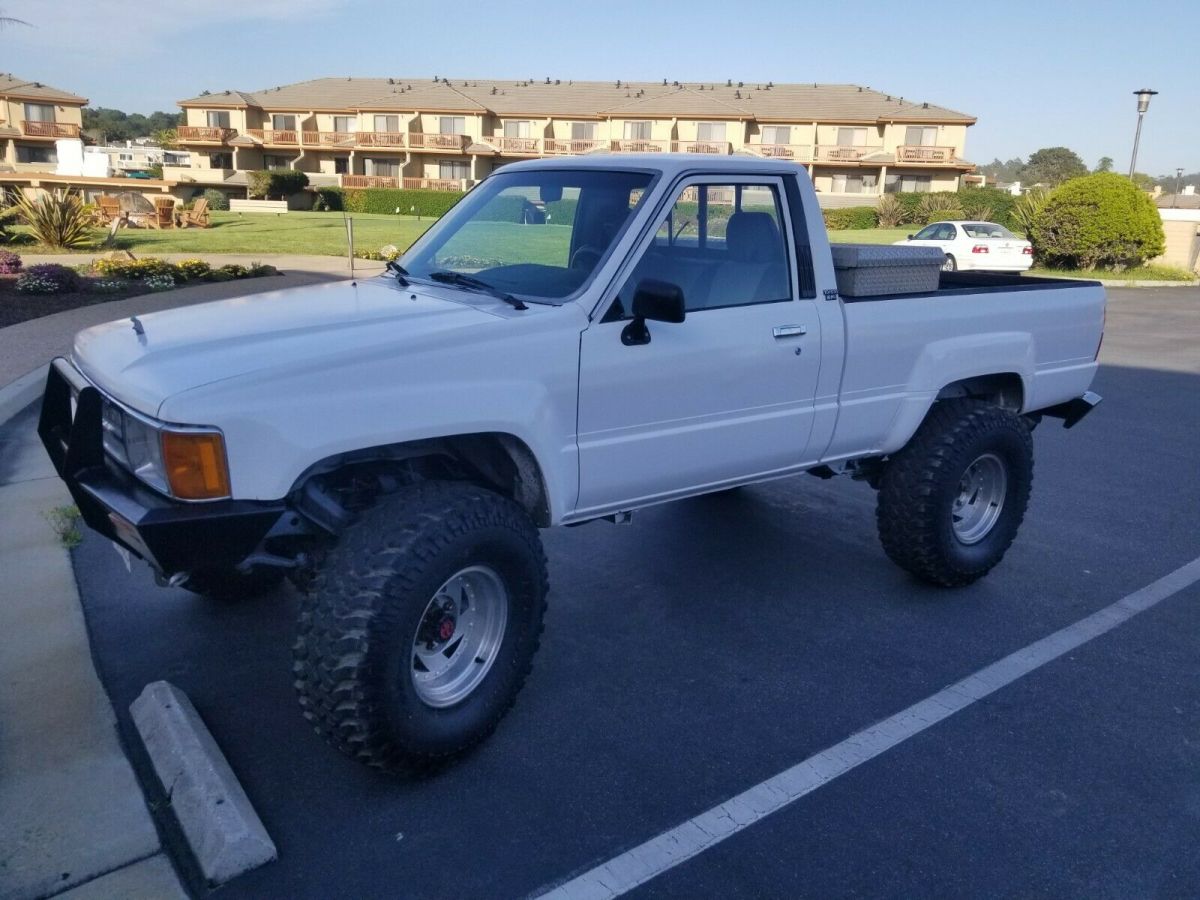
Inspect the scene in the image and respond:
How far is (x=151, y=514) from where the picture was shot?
2969mm

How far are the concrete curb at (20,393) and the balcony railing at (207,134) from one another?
213ft

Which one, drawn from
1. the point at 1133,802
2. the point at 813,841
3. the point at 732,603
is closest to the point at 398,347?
the point at 813,841

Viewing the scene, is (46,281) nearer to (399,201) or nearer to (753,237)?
(753,237)

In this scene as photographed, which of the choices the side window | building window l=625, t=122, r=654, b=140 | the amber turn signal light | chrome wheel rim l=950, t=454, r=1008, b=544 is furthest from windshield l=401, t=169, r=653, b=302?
building window l=625, t=122, r=654, b=140

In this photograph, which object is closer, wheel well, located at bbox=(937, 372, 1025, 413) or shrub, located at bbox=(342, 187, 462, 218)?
wheel well, located at bbox=(937, 372, 1025, 413)

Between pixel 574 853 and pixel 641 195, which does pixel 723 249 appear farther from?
pixel 574 853

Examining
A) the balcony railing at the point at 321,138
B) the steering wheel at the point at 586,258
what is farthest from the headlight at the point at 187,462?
the balcony railing at the point at 321,138

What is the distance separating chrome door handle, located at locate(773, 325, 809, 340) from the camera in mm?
4266

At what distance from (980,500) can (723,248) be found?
7.43 ft

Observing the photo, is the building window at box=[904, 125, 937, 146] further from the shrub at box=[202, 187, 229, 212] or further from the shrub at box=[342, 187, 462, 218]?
the shrub at box=[202, 187, 229, 212]

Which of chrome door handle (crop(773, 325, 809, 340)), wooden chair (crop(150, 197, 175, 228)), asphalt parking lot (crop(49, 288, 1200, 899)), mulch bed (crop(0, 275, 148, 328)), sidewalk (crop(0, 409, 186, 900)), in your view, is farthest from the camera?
wooden chair (crop(150, 197, 175, 228))

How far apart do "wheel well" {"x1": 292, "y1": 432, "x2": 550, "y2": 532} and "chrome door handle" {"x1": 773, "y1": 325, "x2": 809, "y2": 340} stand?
4.31 feet

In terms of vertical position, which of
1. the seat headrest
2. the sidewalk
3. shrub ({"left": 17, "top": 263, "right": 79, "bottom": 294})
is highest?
the seat headrest

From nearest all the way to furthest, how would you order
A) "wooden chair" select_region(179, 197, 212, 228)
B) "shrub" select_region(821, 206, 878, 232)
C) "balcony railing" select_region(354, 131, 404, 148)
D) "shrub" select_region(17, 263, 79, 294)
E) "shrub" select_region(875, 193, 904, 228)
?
"shrub" select_region(17, 263, 79, 294)
"wooden chair" select_region(179, 197, 212, 228)
"shrub" select_region(821, 206, 878, 232)
"shrub" select_region(875, 193, 904, 228)
"balcony railing" select_region(354, 131, 404, 148)
